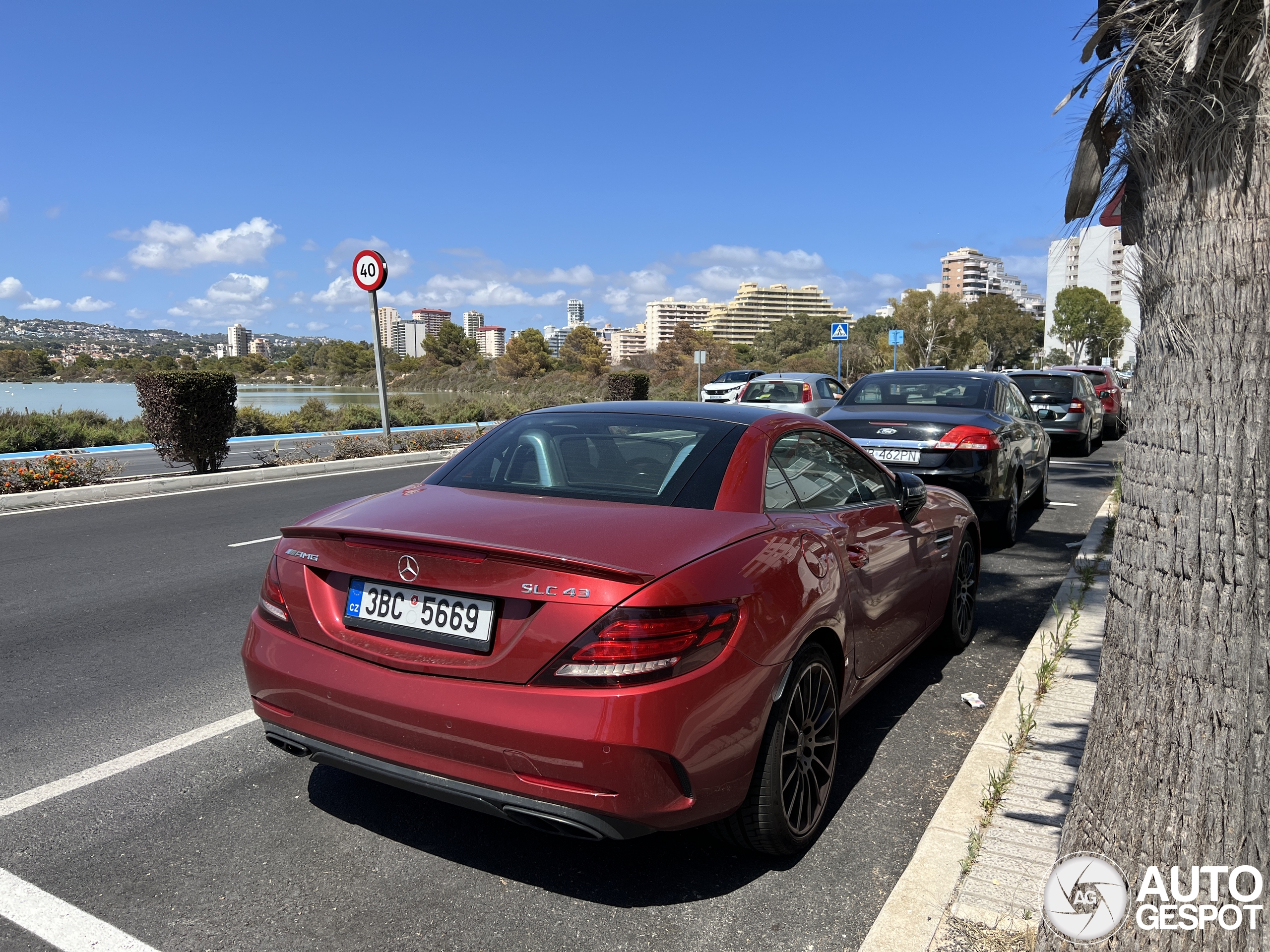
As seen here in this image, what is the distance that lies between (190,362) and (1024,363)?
88.0 meters

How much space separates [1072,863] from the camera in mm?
2139

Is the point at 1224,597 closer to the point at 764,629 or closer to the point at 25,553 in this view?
the point at 764,629

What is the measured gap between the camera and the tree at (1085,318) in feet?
310

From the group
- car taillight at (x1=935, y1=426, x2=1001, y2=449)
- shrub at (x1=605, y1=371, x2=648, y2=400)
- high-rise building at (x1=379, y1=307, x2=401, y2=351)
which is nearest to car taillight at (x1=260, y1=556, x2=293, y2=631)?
car taillight at (x1=935, y1=426, x2=1001, y2=449)

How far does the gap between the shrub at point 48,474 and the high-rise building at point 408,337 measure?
86.2 metres

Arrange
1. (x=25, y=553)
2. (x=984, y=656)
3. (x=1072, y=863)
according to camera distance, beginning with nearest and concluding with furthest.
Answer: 1. (x=1072, y=863)
2. (x=984, y=656)
3. (x=25, y=553)

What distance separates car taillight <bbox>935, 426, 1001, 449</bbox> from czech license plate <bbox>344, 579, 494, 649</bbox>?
20.4 feet

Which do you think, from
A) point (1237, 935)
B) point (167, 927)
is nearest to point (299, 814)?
point (167, 927)

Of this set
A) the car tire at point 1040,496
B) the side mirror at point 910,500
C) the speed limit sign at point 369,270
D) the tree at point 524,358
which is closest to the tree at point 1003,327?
the tree at point 524,358

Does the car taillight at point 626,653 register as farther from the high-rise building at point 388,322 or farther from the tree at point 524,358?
the high-rise building at point 388,322

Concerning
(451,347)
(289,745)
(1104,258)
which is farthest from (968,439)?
(451,347)

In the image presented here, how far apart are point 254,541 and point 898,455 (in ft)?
20.0

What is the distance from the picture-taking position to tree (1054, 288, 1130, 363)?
9444 cm

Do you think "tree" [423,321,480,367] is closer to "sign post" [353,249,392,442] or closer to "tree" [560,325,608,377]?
"tree" [560,325,608,377]
